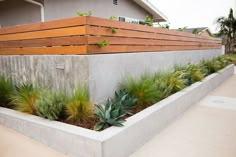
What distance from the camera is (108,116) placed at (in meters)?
2.96

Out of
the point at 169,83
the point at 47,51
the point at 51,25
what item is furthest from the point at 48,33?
the point at 169,83

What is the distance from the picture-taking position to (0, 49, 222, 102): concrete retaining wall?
3.61 metres

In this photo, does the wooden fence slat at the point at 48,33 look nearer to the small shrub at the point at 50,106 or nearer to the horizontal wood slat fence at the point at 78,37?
the horizontal wood slat fence at the point at 78,37

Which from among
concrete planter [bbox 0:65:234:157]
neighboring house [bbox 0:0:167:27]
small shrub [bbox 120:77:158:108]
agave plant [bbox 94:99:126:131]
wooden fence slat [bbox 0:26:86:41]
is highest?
neighboring house [bbox 0:0:167:27]

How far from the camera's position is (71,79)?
12.2 feet

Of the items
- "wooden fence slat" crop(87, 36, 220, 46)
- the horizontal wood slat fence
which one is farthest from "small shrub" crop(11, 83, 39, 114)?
"wooden fence slat" crop(87, 36, 220, 46)

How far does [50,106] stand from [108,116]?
95cm

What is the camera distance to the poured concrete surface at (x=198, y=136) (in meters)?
2.93

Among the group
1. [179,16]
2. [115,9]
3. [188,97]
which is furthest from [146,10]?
[179,16]

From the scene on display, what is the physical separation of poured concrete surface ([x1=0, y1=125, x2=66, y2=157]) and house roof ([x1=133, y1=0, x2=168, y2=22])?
9162mm

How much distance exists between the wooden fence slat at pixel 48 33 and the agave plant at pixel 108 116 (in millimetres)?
1352

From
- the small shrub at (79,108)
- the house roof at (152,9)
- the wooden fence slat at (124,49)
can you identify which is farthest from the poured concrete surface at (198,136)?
the house roof at (152,9)

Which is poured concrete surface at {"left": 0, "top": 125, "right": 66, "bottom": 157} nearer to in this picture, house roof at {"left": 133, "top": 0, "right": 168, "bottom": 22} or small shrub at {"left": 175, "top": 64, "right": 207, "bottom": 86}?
small shrub at {"left": 175, "top": 64, "right": 207, "bottom": 86}

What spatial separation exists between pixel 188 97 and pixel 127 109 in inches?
82.3
